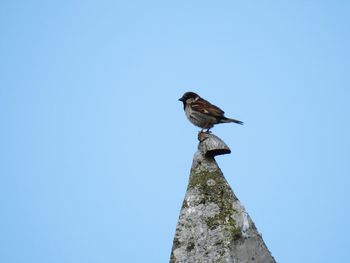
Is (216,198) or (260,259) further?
(216,198)

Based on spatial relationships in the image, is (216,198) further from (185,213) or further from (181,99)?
(181,99)

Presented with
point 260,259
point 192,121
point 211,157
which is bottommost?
point 260,259

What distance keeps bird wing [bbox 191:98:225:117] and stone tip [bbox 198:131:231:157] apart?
3349 millimetres

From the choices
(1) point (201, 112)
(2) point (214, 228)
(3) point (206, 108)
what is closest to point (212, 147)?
(2) point (214, 228)

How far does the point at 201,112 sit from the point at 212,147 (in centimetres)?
362

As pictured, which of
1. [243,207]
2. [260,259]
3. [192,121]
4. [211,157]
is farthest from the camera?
[192,121]

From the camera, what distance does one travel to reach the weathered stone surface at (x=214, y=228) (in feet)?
23.4

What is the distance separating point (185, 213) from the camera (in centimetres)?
767

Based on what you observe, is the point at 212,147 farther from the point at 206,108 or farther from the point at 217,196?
the point at 206,108

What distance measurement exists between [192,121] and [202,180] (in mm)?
3943

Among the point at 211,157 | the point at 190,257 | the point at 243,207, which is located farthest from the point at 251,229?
the point at 211,157

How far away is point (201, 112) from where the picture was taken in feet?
38.7

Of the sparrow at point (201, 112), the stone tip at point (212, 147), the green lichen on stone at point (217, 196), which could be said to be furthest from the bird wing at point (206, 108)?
the green lichen on stone at point (217, 196)

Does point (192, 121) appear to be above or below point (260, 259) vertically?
above
